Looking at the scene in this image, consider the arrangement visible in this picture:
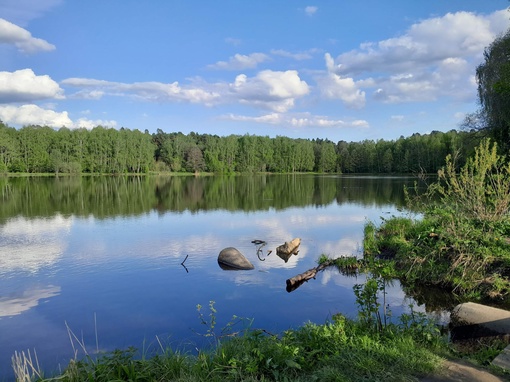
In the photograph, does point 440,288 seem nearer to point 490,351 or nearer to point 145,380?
point 490,351

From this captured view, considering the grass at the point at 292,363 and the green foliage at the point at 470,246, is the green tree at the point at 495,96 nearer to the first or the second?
the green foliage at the point at 470,246

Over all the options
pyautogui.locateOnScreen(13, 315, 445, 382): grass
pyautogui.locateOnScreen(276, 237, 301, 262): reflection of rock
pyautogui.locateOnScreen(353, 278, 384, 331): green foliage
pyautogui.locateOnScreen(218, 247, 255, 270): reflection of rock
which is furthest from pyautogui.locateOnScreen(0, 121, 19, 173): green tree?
pyautogui.locateOnScreen(353, 278, 384, 331): green foliage

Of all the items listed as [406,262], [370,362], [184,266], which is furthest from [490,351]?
[184,266]

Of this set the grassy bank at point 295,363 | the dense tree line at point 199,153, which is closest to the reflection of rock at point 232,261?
the grassy bank at point 295,363

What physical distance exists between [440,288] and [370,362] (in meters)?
6.82

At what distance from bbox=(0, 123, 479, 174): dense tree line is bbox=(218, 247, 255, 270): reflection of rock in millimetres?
66928

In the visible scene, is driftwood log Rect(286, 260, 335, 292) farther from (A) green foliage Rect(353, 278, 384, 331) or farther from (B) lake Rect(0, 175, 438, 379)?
(A) green foliage Rect(353, 278, 384, 331)

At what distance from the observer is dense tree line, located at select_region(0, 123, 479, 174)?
85750 mm

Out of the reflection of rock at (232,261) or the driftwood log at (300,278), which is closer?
the driftwood log at (300,278)

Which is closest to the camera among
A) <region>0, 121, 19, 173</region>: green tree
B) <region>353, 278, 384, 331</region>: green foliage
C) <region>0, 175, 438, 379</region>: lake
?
<region>353, 278, 384, 331</region>: green foliage

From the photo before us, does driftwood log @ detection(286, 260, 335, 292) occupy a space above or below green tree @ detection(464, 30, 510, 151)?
below

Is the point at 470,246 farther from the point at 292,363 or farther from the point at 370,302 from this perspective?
the point at 292,363

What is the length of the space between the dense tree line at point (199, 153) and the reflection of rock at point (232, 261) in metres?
66.9

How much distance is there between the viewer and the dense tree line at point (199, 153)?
8575cm
